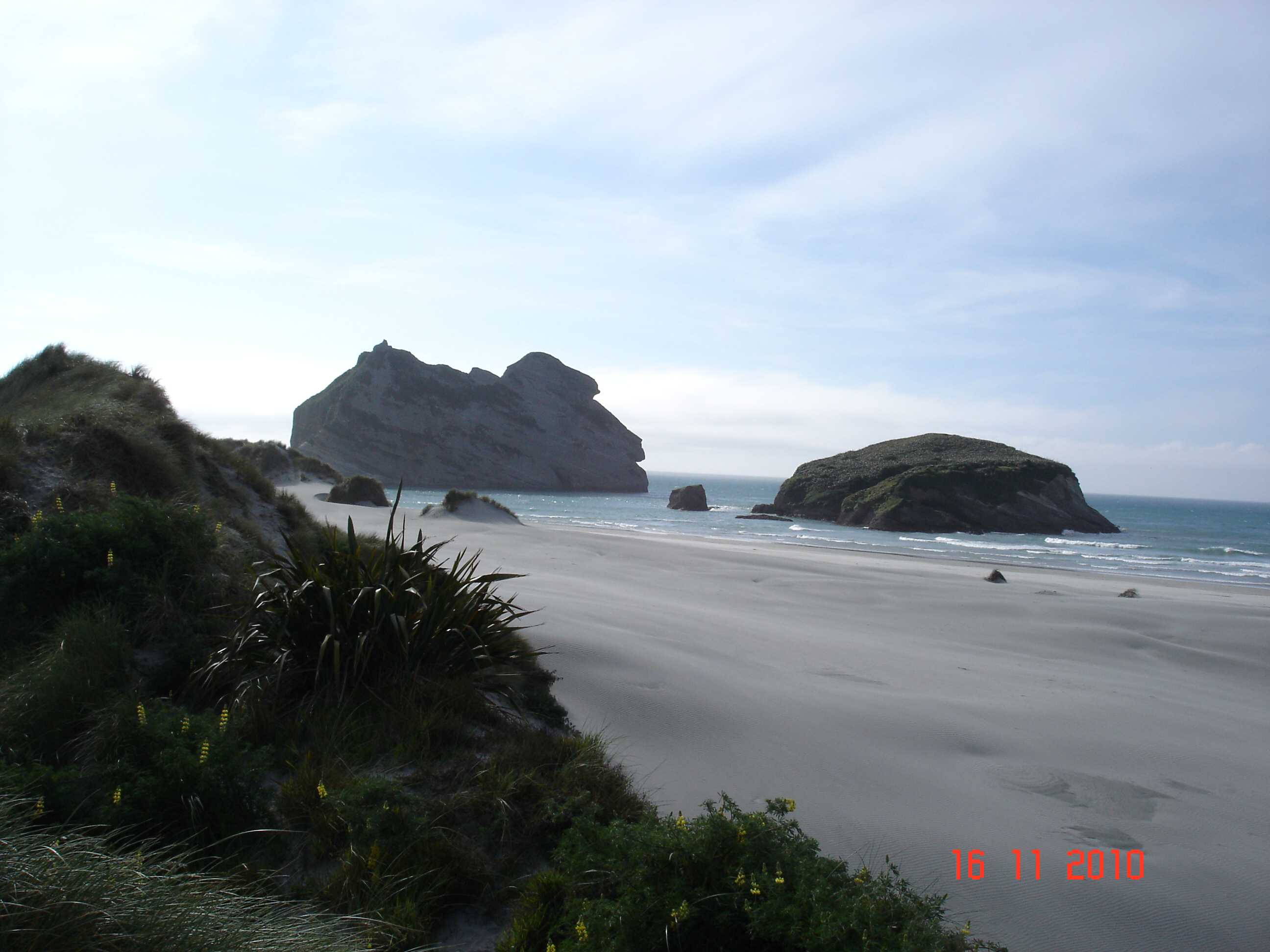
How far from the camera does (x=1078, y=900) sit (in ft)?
12.8

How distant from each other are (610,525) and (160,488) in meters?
38.8

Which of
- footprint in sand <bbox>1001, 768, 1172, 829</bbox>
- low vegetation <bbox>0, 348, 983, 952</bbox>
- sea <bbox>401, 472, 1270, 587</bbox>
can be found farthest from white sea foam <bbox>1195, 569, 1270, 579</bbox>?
low vegetation <bbox>0, 348, 983, 952</bbox>

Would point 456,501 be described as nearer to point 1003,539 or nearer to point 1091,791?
point 1091,791

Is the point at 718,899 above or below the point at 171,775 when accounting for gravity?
below

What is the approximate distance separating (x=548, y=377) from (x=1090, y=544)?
3427 inches

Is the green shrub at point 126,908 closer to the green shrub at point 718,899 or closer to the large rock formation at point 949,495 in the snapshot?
the green shrub at point 718,899

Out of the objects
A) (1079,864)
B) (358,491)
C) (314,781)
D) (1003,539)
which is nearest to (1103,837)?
(1079,864)

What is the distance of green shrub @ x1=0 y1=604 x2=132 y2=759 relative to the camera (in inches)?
164

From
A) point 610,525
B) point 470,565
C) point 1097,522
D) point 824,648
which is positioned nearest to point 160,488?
point 470,565

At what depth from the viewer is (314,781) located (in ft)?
13.1

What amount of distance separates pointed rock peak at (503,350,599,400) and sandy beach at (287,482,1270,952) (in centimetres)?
10865

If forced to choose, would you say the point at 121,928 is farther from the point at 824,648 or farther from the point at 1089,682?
the point at 1089,682

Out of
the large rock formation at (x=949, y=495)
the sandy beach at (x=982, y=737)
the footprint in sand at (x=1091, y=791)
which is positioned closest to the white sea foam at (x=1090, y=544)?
the large rock formation at (x=949, y=495)

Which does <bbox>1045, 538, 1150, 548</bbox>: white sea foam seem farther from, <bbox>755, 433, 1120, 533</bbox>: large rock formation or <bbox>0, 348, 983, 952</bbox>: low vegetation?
<bbox>0, 348, 983, 952</bbox>: low vegetation
